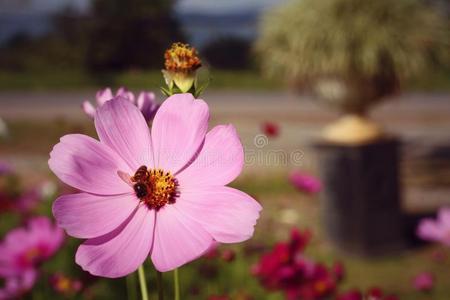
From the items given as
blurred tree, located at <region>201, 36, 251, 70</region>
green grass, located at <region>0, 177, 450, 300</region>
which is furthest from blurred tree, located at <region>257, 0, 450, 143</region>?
blurred tree, located at <region>201, 36, 251, 70</region>

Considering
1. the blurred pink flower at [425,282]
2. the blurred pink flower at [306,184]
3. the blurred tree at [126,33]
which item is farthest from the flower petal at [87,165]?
the blurred tree at [126,33]

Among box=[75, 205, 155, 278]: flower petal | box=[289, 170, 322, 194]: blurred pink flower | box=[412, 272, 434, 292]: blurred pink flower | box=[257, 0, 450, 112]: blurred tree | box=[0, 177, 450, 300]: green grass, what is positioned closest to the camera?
box=[75, 205, 155, 278]: flower petal

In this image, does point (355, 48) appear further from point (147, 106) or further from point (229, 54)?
point (229, 54)

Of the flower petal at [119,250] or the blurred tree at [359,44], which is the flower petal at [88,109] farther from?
the blurred tree at [359,44]

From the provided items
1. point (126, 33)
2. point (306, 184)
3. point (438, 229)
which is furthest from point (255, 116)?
point (438, 229)

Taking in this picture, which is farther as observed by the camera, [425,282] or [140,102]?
[425,282]

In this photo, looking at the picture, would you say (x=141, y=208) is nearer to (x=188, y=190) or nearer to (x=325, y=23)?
(x=188, y=190)

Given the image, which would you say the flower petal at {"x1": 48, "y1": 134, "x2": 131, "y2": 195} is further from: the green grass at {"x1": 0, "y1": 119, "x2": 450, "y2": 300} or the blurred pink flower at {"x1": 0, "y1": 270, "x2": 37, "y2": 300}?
the blurred pink flower at {"x1": 0, "y1": 270, "x2": 37, "y2": 300}
